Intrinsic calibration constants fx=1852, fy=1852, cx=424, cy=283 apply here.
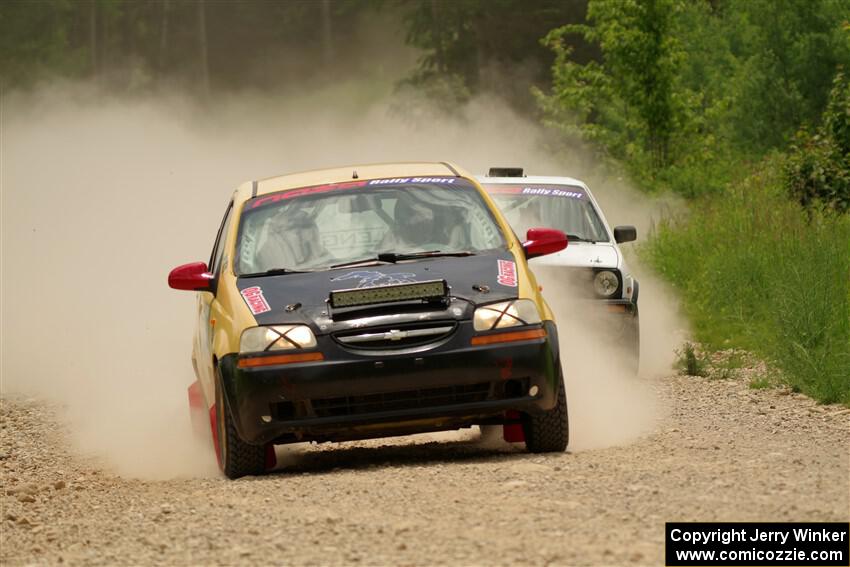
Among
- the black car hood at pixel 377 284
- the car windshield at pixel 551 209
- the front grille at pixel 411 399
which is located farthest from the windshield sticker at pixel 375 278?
the car windshield at pixel 551 209

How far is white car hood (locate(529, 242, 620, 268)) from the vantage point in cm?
1492

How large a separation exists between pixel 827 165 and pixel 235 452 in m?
13.9

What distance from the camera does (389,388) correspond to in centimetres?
955

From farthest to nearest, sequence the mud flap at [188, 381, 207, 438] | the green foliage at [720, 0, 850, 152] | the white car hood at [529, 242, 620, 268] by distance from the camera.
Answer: the green foliage at [720, 0, 850, 152] < the white car hood at [529, 242, 620, 268] < the mud flap at [188, 381, 207, 438]

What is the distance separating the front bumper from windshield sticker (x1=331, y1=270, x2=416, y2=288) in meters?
0.48

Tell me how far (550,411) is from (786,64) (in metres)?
26.8

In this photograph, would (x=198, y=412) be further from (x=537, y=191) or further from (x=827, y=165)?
(x=827, y=165)

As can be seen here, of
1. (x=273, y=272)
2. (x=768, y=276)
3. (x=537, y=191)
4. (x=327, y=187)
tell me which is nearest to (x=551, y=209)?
(x=537, y=191)

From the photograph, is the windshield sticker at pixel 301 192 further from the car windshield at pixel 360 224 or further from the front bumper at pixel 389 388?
the front bumper at pixel 389 388

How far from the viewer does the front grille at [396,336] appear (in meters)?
9.58

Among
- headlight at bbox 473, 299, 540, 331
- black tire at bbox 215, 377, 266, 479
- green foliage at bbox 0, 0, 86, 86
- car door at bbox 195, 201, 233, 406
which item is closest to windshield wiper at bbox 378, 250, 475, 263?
headlight at bbox 473, 299, 540, 331

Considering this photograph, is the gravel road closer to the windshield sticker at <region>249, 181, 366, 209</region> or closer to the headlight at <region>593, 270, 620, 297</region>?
the windshield sticker at <region>249, 181, 366, 209</region>

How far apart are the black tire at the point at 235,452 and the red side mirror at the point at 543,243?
1.94 metres

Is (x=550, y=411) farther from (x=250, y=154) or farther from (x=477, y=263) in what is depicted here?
(x=250, y=154)
